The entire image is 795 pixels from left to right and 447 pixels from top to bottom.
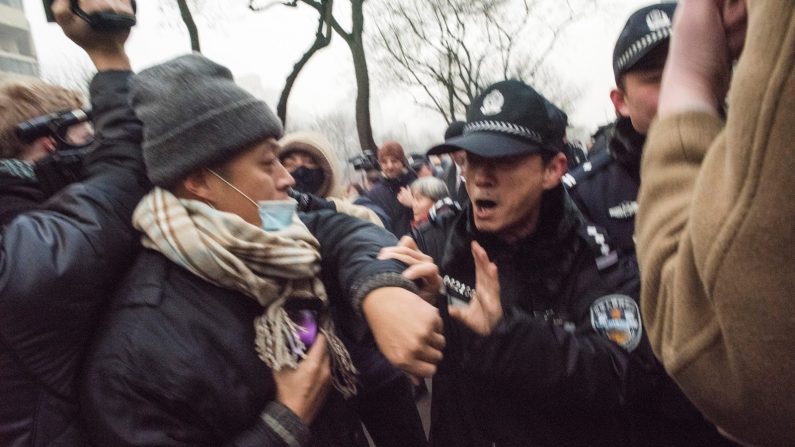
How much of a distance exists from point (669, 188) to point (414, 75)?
80.0 feet

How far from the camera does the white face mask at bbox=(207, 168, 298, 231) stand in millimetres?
1396

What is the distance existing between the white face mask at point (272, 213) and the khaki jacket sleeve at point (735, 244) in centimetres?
94

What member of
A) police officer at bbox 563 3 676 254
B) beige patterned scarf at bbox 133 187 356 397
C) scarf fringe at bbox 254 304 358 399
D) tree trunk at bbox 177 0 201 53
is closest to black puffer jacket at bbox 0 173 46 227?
beige patterned scarf at bbox 133 187 356 397

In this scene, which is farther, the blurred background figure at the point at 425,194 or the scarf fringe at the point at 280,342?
the blurred background figure at the point at 425,194

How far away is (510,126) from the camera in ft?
5.38

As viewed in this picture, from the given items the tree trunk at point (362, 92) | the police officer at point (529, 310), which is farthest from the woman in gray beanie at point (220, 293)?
the tree trunk at point (362, 92)

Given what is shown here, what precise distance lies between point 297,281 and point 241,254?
0.61 ft

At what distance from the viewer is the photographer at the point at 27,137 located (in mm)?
1307

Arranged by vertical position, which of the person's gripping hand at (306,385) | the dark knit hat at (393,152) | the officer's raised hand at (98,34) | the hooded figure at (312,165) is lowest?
the dark knit hat at (393,152)

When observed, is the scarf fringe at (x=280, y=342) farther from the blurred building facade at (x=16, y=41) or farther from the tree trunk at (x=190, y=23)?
the blurred building facade at (x=16, y=41)

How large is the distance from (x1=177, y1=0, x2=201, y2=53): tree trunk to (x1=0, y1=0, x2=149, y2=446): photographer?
9.18 m

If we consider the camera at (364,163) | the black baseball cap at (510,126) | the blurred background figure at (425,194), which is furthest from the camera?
the camera at (364,163)

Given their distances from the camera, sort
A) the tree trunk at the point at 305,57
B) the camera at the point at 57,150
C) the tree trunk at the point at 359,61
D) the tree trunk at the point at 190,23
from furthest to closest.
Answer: the tree trunk at the point at 359,61 → the tree trunk at the point at 305,57 → the tree trunk at the point at 190,23 → the camera at the point at 57,150

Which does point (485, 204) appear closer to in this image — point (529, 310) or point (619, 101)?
point (529, 310)
